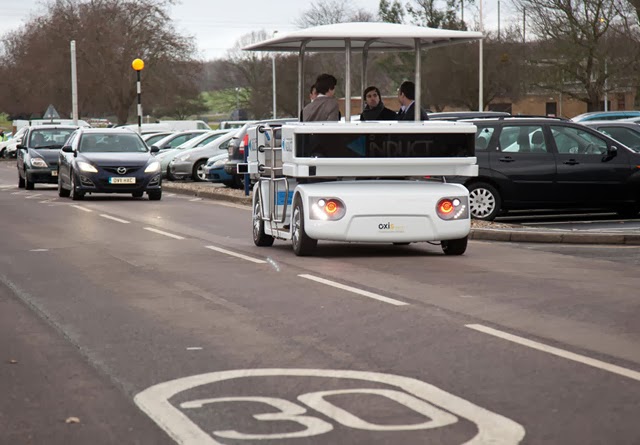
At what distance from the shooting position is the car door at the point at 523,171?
1992cm

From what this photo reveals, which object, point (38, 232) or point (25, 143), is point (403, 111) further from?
point (25, 143)

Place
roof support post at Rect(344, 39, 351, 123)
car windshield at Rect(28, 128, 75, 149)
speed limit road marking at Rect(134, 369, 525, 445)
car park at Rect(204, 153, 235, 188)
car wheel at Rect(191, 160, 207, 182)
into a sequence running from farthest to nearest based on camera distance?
car wheel at Rect(191, 160, 207, 182) → car windshield at Rect(28, 128, 75, 149) → car park at Rect(204, 153, 235, 188) → roof support post at Rect(344, 39, 351, 123) → speed limit road marking at Rect(134, 369, 525, 445)

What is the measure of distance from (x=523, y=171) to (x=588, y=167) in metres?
1.05

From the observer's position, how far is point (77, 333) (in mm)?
8953

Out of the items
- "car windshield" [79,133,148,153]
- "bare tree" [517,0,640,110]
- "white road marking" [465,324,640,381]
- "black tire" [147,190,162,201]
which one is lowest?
"black tire" [147,190,162,201]

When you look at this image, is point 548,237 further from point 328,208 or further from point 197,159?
point 197,159

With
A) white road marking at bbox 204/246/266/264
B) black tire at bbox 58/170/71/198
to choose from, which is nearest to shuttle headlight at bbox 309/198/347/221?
white road marking at bbox 204/246/266/264

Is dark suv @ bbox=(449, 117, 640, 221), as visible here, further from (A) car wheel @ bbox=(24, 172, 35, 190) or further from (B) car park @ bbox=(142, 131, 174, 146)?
(B) car park @ bbox=(142, 131, 174, 146)

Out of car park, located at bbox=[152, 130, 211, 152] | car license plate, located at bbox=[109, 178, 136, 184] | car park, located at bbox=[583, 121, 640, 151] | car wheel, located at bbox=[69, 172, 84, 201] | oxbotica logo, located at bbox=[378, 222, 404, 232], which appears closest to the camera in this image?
oxbotica logo, located at bbox=[378, 222, 404, 232]

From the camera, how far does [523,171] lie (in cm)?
1994

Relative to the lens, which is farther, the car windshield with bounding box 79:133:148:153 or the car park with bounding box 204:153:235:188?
the car park with bounding box 204:153:235:188

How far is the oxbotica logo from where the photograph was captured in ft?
46.2

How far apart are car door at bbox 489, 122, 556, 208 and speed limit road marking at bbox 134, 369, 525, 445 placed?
42.5 ft

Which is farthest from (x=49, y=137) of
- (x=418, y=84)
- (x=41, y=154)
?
(x=418, y=84)
